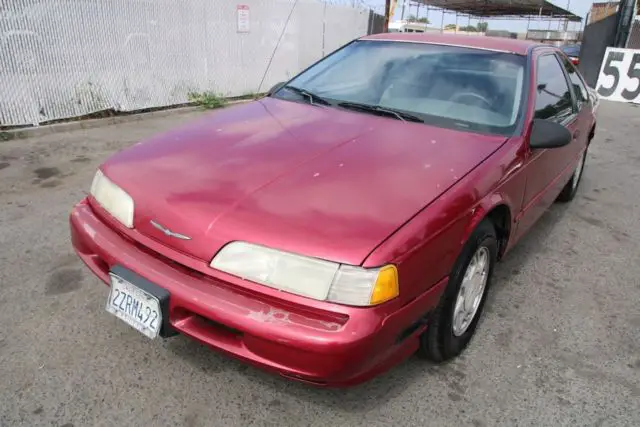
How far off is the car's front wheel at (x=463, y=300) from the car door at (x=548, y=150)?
0.54 meters

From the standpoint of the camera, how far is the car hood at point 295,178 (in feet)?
5.67

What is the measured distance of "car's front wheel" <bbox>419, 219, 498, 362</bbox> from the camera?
2.04 m

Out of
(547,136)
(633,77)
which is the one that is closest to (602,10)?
(633,77)

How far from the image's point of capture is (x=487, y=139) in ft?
7.97

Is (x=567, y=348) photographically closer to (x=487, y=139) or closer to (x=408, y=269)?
(x=487, y=139)

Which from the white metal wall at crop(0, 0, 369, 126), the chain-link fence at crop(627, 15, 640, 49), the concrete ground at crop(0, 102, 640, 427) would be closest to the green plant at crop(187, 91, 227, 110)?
the white metal wall at crop(0, 0, 369, 126)

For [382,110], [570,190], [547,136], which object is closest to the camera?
[547,136]

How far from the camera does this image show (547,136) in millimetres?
2523

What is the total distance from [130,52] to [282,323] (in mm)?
6478

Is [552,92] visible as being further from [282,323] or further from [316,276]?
[282,323]

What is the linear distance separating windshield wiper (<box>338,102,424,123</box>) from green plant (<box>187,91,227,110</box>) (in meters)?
5.72

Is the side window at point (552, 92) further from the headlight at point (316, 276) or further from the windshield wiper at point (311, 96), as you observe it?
the headlight at point (316, 276)

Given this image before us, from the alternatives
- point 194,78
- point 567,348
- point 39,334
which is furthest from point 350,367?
point 194,78

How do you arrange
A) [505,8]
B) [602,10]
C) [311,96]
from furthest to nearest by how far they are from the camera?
A: [505,8]
[602,10]
[311,96]
